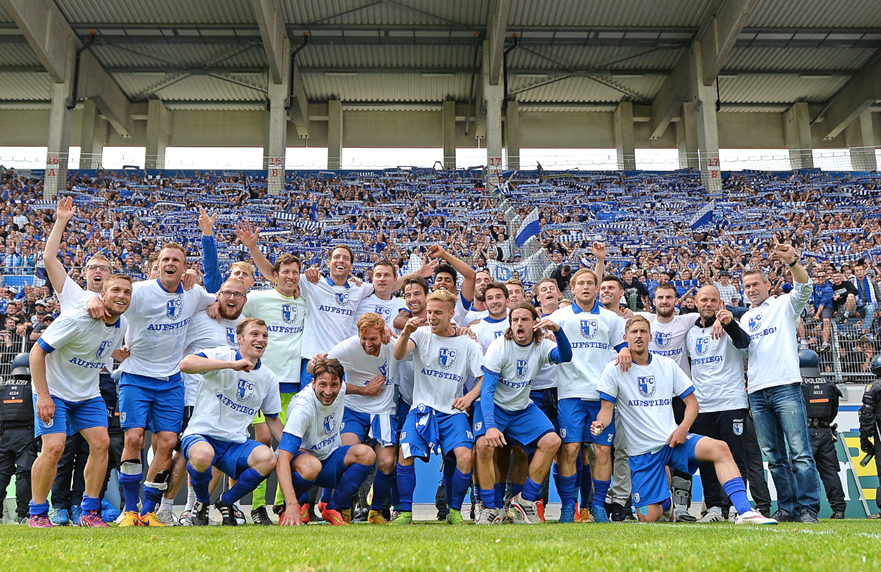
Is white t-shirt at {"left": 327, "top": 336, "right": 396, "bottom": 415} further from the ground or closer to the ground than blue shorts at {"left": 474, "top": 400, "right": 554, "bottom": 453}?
further from the ground

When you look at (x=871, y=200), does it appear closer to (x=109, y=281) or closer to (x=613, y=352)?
(x=613, y=352)

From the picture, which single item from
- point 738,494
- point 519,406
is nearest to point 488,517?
point 519,406

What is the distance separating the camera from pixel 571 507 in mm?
6180

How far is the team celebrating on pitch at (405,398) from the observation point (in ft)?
18.0

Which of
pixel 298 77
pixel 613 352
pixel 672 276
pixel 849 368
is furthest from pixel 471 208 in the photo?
pixel 613 352

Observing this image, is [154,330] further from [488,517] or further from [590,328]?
[590,328]

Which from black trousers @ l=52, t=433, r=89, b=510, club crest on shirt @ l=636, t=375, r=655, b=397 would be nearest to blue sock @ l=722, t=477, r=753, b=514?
club crest on shirt @ l=636, t=375, r=655, b=397

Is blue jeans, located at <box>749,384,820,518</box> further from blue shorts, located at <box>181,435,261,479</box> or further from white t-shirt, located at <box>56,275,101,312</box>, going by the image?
white t-shirt, located at <box>56,275,101,312</box>

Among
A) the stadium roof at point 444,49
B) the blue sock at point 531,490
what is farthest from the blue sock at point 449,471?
the stadium roof at point 444,49

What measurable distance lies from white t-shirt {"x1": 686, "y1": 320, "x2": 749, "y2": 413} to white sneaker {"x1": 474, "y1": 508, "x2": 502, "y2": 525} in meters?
2.49

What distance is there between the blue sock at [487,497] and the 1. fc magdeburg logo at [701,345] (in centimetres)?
266

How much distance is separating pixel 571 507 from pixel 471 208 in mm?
17759

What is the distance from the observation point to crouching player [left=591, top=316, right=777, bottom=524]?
19.1 feet

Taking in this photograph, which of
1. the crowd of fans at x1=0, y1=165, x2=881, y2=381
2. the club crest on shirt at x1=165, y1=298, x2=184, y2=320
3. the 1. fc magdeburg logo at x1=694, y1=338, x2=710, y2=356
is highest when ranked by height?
the crowd of fans at x1=0, y1=165, x2=881, y2=381
